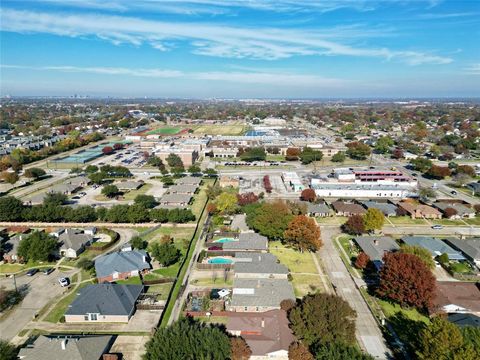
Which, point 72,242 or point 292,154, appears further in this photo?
point 292,154

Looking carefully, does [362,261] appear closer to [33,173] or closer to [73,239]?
[73,239]

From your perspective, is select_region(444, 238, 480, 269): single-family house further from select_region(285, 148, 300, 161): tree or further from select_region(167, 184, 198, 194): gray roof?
select_region(285, 148, 300, 161): tree

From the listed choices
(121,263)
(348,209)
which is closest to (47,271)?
(121,263)

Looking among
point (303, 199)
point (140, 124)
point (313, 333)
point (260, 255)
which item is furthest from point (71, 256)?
point (140, 124)

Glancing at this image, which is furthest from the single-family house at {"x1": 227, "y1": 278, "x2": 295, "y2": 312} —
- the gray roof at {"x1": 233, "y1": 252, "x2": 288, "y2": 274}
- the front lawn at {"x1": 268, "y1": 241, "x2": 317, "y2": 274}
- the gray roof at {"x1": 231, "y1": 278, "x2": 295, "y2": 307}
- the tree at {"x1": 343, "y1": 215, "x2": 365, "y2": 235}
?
the tree at {"x1": 343, "y1": 215, "x2": 365, "y2": 235}

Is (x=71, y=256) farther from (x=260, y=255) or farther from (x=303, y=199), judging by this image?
(x=303, y=199)

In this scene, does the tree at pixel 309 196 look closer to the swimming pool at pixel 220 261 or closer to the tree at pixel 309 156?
the swimming pool at pixel 220 261

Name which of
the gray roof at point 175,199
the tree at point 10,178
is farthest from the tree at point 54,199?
the tree at point 10,178
